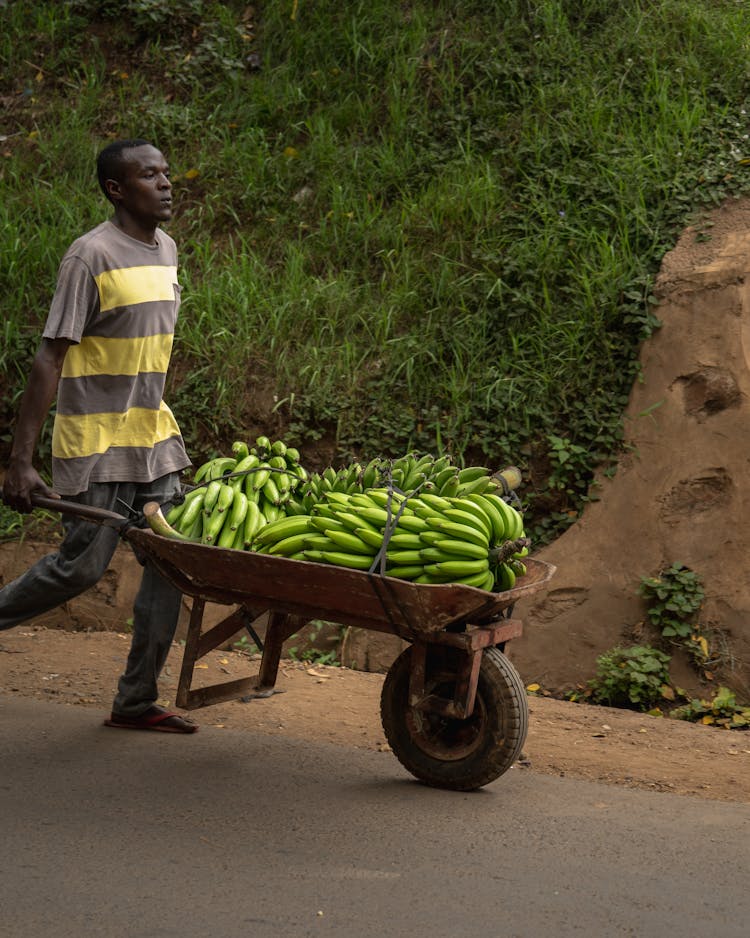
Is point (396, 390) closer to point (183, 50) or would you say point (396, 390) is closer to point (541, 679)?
point (541, 679)

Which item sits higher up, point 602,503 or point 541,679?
point 602,503

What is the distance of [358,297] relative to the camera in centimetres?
804

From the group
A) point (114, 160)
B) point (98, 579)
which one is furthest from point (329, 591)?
point (114, 160)

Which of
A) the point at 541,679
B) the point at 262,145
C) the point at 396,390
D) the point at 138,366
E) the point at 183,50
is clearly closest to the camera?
the point at 138,366

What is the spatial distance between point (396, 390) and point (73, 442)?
2976 mm

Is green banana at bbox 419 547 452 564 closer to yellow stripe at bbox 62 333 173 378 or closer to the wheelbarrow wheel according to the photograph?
the wheelbarrow wheel

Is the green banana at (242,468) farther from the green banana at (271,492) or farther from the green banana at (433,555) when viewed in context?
the green banana at (433,555)

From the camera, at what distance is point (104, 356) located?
15.6 ft

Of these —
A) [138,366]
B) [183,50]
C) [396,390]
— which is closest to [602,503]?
[396,390]

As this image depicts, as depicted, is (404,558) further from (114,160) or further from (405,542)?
(114,160)

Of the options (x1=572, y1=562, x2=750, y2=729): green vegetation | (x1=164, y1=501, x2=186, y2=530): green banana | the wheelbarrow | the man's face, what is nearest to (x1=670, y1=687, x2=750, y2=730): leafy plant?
(x1=572, y1=562, x2=750, y2=729): green vegetation

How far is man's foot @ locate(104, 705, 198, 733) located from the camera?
16.6ft

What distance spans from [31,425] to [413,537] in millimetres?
1615

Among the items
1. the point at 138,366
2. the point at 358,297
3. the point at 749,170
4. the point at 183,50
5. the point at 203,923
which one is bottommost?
the point at 203,923
